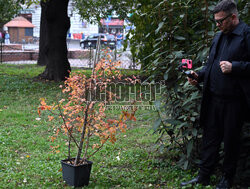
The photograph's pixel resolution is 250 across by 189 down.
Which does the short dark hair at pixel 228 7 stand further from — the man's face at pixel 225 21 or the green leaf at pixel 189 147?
the green leaf at pixel 189 147

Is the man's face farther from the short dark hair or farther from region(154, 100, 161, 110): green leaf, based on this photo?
region(154, 100, 161, 110): green leaf

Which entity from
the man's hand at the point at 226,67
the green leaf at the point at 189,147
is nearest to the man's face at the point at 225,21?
the man's hand at the point at 226,67

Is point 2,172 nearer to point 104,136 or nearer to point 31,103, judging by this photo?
point 104,136

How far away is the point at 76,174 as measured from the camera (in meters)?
4.48

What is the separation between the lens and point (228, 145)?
403 centimetres

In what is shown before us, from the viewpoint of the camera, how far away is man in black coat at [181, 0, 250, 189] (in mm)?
3852

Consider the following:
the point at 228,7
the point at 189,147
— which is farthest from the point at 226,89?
the point at 189,147

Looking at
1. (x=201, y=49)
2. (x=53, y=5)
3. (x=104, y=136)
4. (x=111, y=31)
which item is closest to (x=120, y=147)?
(x=104, y=136)

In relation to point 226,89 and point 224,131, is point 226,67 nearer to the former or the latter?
point 226,89

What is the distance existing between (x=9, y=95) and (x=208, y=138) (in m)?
8.50

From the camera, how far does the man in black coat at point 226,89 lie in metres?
3.85

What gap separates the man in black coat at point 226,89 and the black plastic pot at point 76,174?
1.36 meters

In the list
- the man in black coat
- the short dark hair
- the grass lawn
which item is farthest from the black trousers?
the short dark hair

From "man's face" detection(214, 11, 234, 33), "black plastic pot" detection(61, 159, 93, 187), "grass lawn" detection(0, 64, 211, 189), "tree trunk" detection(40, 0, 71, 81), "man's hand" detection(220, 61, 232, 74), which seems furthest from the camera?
"tree trunk" detection(40, 0, 71, 81)
